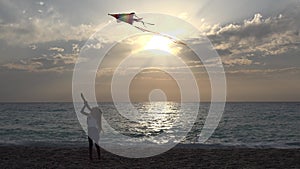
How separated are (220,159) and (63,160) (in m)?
6.52

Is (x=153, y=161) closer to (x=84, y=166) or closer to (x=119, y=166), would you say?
(x=119, y=166)

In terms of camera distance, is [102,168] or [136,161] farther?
[136,161]

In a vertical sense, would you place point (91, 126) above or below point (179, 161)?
above

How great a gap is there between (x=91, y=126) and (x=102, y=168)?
1610mm

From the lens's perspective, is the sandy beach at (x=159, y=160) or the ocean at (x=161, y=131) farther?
the ocean at (x=161, y=131)

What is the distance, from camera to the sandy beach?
12812 mm

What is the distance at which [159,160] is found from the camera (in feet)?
46.6

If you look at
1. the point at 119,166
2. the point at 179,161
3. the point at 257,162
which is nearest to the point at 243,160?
the point at 257,162

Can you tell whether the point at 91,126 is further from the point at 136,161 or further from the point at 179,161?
the point at 179,161

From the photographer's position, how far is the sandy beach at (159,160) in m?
12.8

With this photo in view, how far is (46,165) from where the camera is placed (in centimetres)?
1282

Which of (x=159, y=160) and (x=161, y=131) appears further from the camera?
(x=161, y=131)

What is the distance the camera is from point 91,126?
12.7 meters

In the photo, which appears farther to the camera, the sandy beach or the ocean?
the ocean
